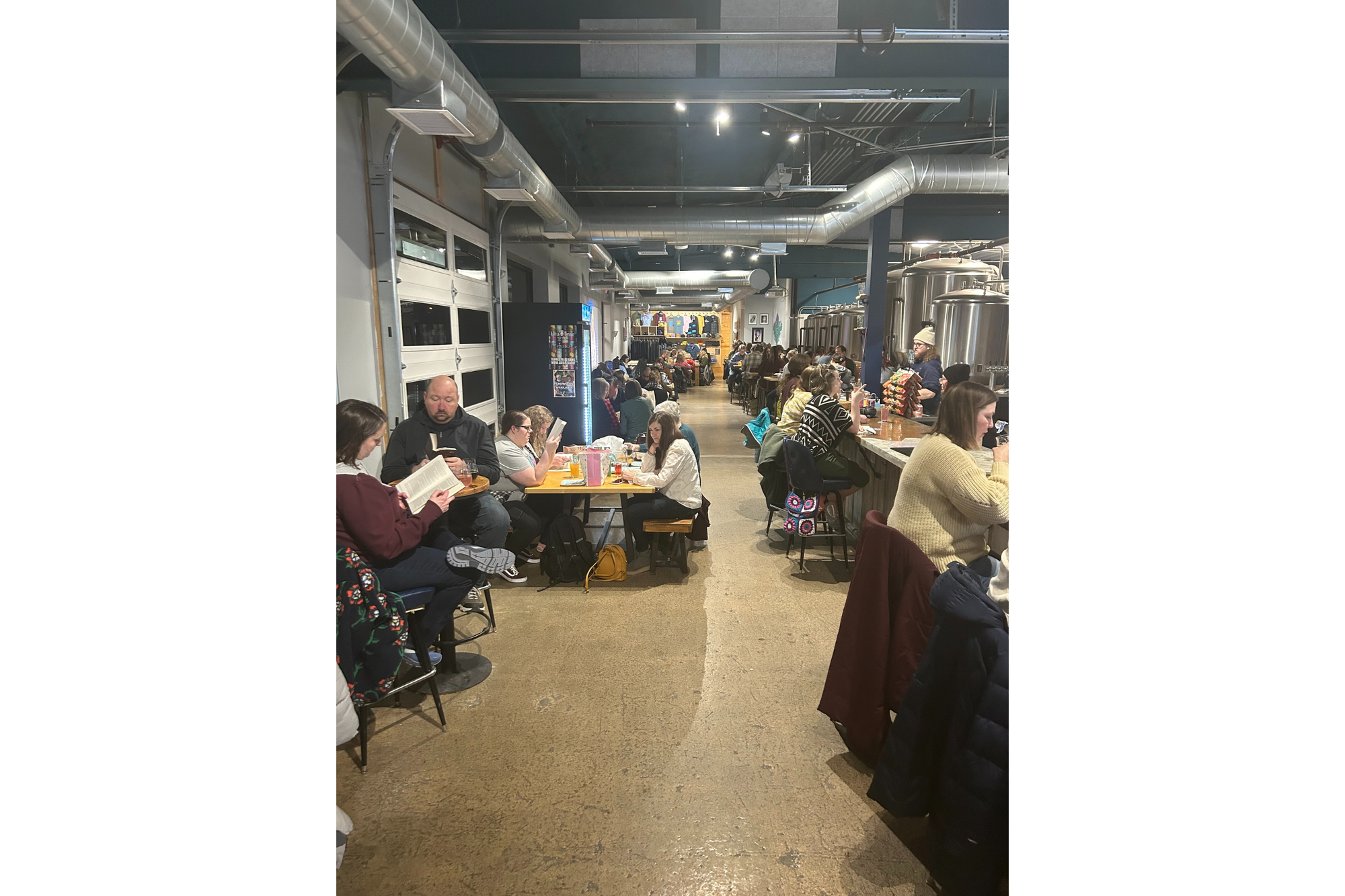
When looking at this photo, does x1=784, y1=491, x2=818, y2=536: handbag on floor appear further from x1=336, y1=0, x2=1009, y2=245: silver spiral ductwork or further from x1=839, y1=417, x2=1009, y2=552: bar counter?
x1=336, y1=0, x2=1009, y2=245: silver spiral ductwork

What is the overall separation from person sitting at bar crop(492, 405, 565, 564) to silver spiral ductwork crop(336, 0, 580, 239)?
74.9 inches

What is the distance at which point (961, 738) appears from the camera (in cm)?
183

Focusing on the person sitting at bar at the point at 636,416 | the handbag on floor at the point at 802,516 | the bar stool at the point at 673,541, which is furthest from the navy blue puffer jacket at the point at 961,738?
the person sitting at bar at the point at 636,416

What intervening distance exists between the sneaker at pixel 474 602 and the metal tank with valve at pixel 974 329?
6.37 metres

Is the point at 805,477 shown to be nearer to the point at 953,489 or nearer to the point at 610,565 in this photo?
the point at 610,565

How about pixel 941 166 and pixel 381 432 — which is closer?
pixel 381 432

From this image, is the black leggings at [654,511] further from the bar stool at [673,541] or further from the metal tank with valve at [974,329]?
the metal tank with valve at [974,329]

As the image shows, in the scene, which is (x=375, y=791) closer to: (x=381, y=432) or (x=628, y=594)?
(x=381, y=432)

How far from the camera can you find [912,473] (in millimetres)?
2762

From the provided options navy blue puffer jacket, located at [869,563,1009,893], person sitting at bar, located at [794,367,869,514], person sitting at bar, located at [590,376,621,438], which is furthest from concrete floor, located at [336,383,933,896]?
person sitting at bar, located at [590,376,621,438]
